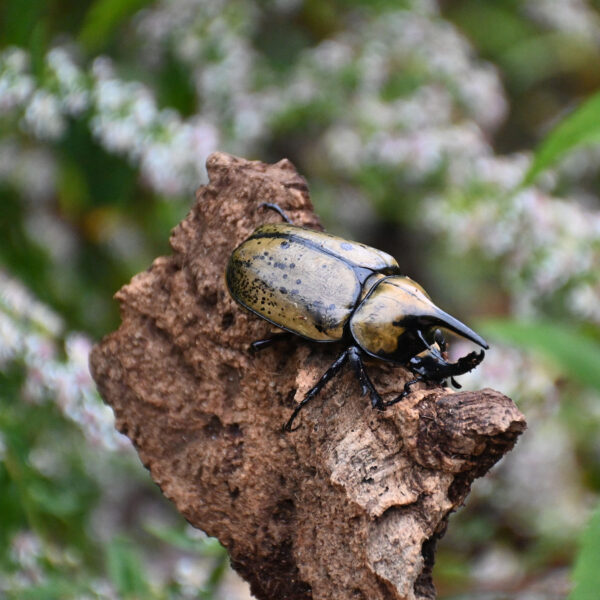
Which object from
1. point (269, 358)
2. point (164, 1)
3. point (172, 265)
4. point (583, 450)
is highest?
point (164, 1)

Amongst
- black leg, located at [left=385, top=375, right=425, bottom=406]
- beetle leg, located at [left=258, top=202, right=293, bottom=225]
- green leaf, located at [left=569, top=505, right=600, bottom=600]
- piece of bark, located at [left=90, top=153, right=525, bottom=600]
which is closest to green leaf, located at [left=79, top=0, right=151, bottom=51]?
piece of bark, located at [left=90, top=153, right=525, bottom=600]

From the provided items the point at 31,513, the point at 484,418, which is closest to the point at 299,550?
the point at 484,418

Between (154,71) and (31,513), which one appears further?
(154,71)

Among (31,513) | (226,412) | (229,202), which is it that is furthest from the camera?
(31,513)

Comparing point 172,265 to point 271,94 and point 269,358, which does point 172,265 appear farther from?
point 271,94

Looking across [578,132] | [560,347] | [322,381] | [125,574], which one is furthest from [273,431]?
[560,347]

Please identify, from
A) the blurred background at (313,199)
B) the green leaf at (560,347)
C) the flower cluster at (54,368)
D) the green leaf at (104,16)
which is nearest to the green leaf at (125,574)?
the blurred background at (313,199)

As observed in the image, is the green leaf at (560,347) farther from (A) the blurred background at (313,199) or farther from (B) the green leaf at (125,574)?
(B) the green leaf at (125,574)

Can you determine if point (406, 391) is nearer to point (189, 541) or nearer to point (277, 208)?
point (277, 208)
